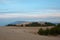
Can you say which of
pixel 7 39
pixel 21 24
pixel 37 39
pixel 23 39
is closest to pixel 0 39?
pixel 7 39

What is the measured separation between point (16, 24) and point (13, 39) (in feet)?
79.8

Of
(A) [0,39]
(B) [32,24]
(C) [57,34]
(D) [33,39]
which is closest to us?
(A) [0,39]

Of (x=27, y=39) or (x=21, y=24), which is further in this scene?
(x=21, y=24)

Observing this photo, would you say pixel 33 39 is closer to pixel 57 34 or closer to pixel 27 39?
pixel 27 39

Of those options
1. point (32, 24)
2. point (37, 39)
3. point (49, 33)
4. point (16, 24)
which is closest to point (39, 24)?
point (32, 24)

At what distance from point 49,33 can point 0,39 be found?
966cm

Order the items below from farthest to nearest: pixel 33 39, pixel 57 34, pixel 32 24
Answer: pixel 32 24, pixel 57 34, pixel 33 39

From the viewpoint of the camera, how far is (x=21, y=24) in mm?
40375

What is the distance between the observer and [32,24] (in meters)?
40.3

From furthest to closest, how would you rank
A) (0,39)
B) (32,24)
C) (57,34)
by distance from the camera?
1. (32,24)
2. (57,34)
3. (0,39)

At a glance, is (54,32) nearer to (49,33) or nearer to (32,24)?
(49,33)

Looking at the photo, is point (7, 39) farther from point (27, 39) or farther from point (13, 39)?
point (27, 39)

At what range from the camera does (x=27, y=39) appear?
1662 cm

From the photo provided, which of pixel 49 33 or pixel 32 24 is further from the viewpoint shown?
pixel 32 24
